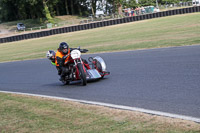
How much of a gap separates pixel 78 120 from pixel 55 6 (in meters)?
83.4

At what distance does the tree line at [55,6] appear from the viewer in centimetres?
7506

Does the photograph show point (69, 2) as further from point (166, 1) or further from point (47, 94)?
point (47, 94)

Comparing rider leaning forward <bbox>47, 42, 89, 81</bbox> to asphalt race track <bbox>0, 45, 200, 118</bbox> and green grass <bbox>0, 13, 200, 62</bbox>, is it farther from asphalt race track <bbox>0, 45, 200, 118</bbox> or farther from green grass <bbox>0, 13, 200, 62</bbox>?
green grass <bbox>0, 13, 200, 62</bbox>

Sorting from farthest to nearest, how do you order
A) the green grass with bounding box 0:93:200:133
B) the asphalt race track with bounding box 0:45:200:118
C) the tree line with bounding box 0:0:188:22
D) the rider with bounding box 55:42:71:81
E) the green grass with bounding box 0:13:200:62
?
the tree line with bounding box 0:0:188:22 < the green grass with bounding box 0:13:200:62 < the rider with bounding box 55:42:71:81 < the asphalt race track with bounding box 0:45:200:118 < the green grass with bounding box 0:93:200:133

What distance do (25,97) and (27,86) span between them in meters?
2.27

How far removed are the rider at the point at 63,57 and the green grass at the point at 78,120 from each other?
223 cm

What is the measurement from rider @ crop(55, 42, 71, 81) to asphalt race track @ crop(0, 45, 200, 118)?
53 centimetres

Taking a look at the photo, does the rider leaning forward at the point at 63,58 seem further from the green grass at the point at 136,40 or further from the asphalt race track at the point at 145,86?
the green grass at the point at 136,40

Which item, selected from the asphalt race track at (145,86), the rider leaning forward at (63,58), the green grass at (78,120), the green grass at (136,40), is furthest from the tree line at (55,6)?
the green grass at (78,120)

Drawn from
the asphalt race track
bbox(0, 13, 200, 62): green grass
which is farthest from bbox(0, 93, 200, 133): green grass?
bbox(0, 13, 200, 62): green grass

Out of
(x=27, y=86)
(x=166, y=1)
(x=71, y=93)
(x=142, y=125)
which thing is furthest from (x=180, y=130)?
(x=166, y=1)

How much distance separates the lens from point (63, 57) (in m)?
9.95

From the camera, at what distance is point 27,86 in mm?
11414

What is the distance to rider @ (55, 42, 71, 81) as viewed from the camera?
32.6 ft
